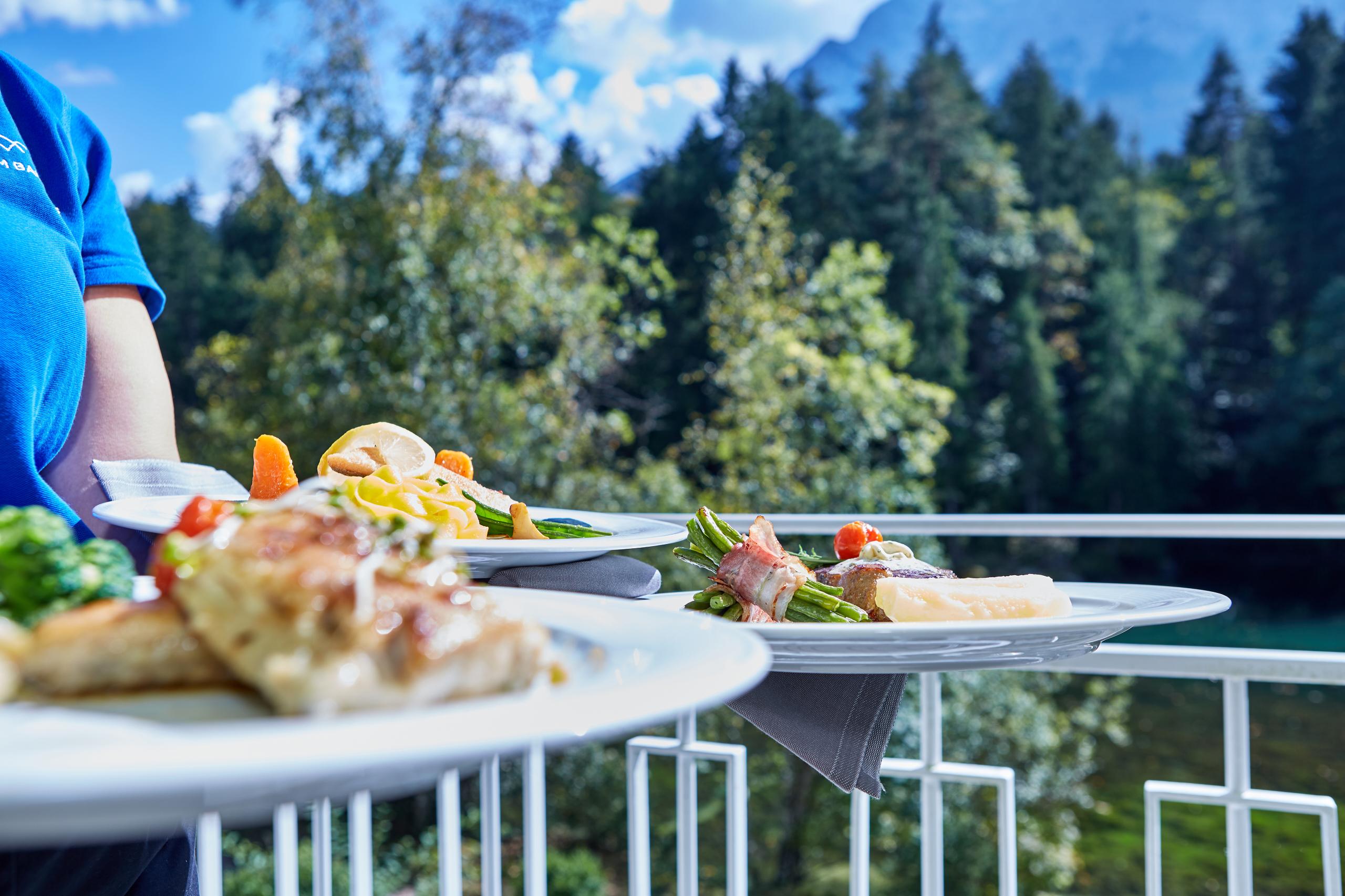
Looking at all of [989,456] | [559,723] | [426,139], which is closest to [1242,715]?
[559,723]

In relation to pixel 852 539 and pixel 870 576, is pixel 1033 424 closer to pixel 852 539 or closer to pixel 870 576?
Result: pixel 852 539

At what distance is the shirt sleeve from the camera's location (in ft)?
3.62

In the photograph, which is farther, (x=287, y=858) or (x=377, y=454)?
(x=287, y=858)

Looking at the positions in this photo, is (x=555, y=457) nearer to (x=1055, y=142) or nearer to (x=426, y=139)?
(x=426, y=139)

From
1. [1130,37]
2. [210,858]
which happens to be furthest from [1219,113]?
[210,858]

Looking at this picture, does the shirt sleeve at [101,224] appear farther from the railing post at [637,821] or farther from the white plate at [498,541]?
the railing post at [637,821]

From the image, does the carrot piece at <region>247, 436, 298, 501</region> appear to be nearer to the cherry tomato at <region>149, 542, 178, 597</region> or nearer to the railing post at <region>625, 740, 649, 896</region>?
the cherry tomato at <region>149, 542, 178, 597</region>

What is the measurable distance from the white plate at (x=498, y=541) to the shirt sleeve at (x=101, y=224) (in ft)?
1.04

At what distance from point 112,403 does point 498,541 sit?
53 centimetres

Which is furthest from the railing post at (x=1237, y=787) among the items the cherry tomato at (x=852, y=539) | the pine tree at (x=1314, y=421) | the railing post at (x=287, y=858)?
the pine tree at (x=1314, y=421)

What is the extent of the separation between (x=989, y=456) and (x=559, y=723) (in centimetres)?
1635

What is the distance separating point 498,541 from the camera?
0.83 metres

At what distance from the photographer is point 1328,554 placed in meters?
15.2

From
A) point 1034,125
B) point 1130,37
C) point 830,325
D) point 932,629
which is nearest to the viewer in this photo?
point 932,629
